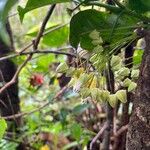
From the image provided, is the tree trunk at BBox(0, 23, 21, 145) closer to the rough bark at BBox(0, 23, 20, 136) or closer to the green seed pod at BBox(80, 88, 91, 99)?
the rough bark at BBox(0, 23, 20, 136)

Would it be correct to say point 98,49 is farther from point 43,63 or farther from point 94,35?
point 43,63

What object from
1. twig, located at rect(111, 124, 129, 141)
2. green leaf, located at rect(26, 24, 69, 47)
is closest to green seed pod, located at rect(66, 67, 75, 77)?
twig, located at rect(111, 124, 129, 141)

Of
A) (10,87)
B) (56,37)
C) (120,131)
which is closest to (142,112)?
(120,131)

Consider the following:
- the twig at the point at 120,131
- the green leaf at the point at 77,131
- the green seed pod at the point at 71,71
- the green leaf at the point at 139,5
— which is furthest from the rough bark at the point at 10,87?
the green leaf at the point at 139,5

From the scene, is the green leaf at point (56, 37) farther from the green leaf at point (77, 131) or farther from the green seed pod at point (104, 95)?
the green seed pod at point (104, 95)

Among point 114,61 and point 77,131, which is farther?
point 77,131
